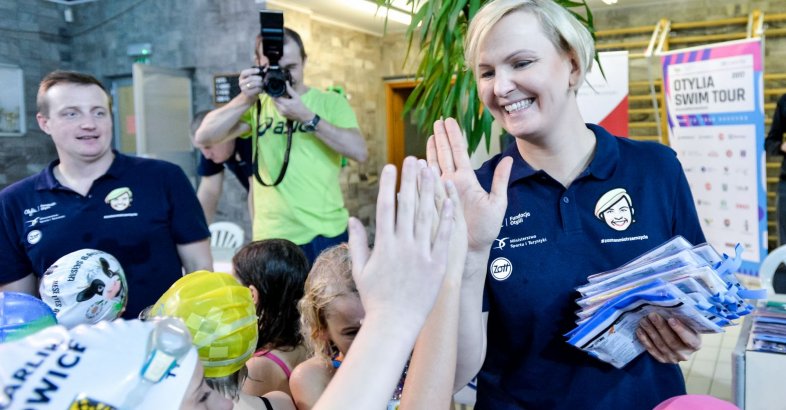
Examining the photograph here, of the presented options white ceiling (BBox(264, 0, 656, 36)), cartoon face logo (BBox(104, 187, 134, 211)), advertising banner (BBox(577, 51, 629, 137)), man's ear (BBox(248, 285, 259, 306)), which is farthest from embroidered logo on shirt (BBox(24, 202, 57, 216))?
white ceiling (BBox(264, 0, 656, 36))

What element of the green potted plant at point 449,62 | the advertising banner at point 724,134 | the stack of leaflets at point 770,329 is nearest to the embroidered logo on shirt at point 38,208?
the green potted plant at point 449,62

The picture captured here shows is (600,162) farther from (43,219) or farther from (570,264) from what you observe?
(43,219)

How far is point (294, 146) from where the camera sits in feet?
8.71

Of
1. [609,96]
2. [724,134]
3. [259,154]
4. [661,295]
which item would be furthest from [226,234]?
[661,295]

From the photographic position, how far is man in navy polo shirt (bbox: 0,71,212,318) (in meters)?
1.91

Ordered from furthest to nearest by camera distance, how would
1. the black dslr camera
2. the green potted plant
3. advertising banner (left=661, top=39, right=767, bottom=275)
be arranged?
advertising banner (left=661, top=39, right=767, bottom=275) → the black dslr camera → the green potted plant

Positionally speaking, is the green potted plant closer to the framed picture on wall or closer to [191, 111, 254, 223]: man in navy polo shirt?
[191, 111, 254, 223]: man in navy polo shirt

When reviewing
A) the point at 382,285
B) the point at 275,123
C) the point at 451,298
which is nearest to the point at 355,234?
the point at 382,285

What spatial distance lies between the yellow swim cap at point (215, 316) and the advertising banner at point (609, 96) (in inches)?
149

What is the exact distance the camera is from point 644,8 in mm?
6367

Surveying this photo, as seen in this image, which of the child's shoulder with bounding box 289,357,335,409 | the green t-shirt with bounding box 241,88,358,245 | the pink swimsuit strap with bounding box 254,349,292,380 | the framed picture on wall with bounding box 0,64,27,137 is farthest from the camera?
the framed picture on wall with bounding box 0,64,27,137

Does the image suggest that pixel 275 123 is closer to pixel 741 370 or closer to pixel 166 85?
pixel 741 370

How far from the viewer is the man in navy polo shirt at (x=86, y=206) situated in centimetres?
191

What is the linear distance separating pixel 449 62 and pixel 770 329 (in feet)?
4.27
